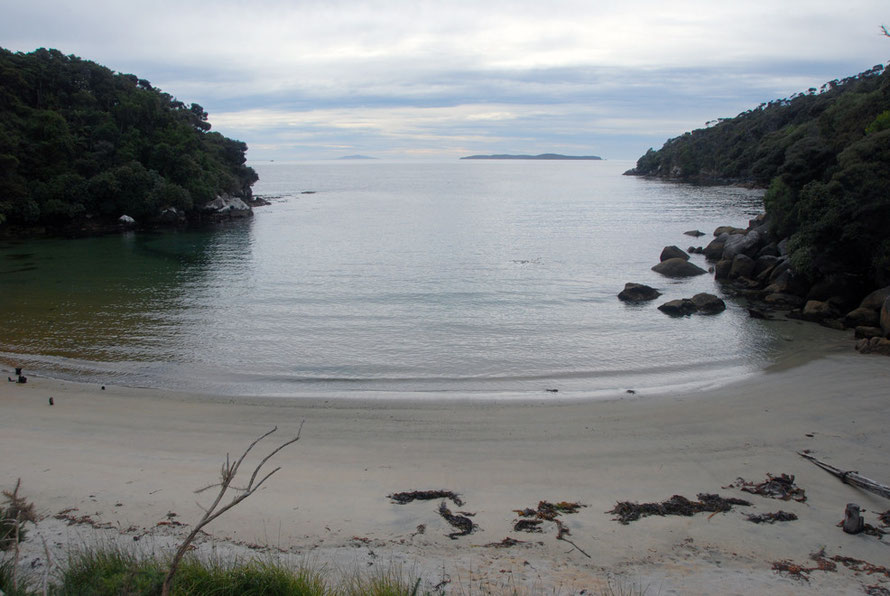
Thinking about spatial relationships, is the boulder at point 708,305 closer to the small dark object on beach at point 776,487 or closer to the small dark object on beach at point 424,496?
the small dark object on beach at point 776,487

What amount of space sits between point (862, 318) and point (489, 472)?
18.6 metres

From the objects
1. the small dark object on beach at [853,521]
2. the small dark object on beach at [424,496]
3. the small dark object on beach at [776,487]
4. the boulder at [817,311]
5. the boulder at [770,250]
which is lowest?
the small dark object on beach at [776,487]

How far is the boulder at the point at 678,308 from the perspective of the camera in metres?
25.7

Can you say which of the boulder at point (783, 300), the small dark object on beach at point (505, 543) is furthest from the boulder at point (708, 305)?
the small dark object on beach at point (505, 543)

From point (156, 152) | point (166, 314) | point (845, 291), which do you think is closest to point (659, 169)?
point (156, 152)

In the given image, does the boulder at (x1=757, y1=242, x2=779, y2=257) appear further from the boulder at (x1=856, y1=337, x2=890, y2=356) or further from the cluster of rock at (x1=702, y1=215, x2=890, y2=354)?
the boulder at (x1=856, y1=337, x2=890, y2=356)

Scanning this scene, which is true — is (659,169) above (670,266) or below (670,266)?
above

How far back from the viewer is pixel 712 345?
2120cm

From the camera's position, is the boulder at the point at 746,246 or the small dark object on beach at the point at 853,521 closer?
the small dark object on beach at the point at 853,521

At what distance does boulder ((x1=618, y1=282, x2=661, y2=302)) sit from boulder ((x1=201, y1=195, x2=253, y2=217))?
51.6 m

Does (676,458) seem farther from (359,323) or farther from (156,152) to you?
(156,152)

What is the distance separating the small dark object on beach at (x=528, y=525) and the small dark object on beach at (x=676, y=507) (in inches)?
50.1

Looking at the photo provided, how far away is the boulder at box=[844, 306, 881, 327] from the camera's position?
2126 centimetres

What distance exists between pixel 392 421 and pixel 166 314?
15.9m
